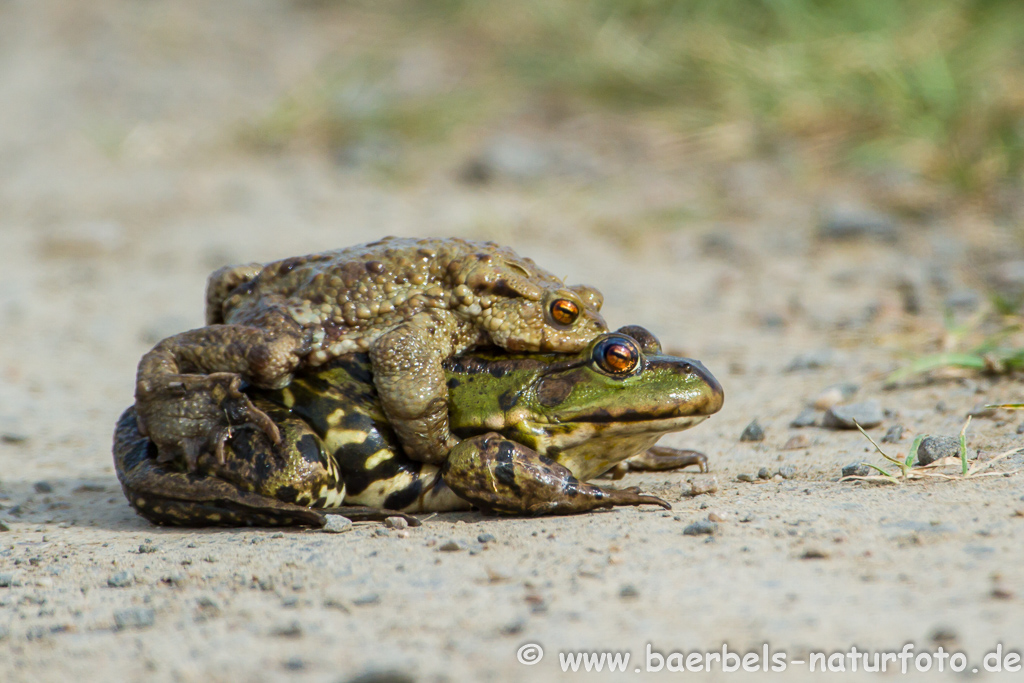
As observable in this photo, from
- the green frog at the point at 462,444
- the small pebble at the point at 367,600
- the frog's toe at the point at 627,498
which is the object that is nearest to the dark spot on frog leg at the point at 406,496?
the green frog at the point at 462,444

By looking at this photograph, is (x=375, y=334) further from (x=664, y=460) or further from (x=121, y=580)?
(x=664, y=460)

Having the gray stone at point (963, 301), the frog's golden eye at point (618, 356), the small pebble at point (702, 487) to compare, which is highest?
the gray stone at point (963, 301)

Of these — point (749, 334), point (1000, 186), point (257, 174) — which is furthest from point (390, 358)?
point (257, 174)

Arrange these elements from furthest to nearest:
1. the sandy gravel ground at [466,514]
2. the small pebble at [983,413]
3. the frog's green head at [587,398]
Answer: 1. the small pebble at [983,413]
2. the frog's green head at [587,398]
3. the sandy gravel ground at [466,514]

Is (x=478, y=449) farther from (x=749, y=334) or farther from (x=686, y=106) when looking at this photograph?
(x=686, y=106)

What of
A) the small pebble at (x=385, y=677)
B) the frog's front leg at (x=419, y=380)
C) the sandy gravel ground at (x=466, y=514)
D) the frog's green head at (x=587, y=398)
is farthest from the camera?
the frog's green head at (x=587, y=398)

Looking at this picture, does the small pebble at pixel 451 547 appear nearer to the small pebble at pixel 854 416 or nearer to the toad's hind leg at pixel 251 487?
the toad's hind leg at pixel 251 487

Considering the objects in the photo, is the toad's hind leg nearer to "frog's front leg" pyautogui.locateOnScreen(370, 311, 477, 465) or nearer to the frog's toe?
"frog's front leg" pyautogui.locateOnScreen(370, 311, 477, 465)
